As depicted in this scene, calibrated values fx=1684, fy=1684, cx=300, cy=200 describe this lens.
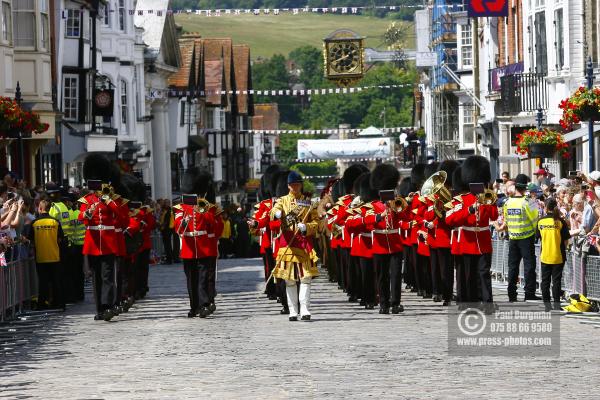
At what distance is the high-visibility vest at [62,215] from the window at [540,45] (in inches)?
657

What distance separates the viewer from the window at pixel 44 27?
39406 mm

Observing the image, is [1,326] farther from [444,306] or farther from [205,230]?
[444,306]

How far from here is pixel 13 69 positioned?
37.6 meters

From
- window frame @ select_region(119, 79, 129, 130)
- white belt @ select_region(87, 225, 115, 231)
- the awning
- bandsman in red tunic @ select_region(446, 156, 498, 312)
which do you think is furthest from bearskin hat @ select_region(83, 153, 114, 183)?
window frame @ select_region(119, 79, 129, 130)

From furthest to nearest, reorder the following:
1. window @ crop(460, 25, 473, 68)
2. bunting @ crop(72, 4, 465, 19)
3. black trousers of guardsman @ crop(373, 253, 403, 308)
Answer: window @ crop(460, 25, 473, 68)
bunting @ crop(72, 4, 465, 19)
black trousers of guardsman @ crop(373, 253, 403, 308)

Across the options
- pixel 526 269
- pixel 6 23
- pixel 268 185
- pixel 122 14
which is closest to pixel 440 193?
pixel 526 269

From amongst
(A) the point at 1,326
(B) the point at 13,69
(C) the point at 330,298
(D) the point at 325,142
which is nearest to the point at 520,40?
(B) the point at 13,69

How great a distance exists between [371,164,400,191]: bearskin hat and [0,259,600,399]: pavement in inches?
67.1

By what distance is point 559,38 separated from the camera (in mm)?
37312

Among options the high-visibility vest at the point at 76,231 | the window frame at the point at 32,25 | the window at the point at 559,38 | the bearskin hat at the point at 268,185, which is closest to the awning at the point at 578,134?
the window at the point at 559,38

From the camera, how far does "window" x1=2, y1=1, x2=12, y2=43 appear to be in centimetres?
3622

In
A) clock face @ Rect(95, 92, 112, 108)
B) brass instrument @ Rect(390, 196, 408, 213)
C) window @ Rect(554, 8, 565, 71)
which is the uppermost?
window @ Rect(554, 8, 565, 71)

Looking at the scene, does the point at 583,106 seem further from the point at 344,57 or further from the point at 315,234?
the point at 344,57

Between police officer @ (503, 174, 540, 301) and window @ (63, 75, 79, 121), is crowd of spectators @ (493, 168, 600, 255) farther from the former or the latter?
window @ (63, 75, 79, 121)
